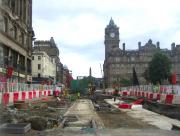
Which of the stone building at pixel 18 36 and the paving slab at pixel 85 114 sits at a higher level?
the stone building at pixel 18 36

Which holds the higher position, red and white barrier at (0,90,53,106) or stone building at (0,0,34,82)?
stone building at (0,0,34,82)

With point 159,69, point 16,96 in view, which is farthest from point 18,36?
point 159,69

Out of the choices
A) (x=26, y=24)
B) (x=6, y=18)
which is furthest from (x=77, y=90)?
(x=6, y=18)

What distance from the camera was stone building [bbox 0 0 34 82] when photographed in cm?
5642

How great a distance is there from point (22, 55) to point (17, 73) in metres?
7.44

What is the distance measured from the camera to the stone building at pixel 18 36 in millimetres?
56425

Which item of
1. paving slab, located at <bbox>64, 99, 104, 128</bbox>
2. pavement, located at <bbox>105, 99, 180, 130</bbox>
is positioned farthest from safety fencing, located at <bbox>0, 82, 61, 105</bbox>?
pavement, located at <bbox>105, 99, 180, 130</bbox>

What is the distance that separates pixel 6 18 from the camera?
187ft

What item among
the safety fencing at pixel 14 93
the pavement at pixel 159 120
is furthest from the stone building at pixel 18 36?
the pavement at pixel 159 120

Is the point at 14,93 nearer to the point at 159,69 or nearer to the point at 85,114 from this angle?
the point at 85,114

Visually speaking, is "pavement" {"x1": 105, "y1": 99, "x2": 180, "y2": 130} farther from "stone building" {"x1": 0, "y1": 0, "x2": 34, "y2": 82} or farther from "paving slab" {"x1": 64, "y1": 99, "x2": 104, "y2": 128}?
"stone building" {"x1": 0, "y1": 0, "x2": 34, "y2": 82}

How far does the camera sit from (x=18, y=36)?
66875mm

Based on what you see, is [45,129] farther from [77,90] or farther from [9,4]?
[77,90]

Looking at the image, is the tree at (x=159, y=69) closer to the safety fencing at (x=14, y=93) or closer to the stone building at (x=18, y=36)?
the stone building at (x=18, y=36)
